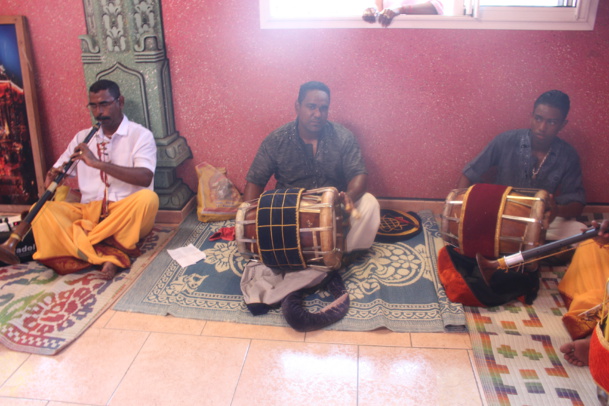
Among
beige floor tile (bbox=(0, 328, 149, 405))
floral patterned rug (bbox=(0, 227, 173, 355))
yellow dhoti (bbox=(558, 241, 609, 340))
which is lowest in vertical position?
beige floor tile (bbox=(0, 328, 149, 405))

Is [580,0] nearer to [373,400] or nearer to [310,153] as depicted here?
[310,153]

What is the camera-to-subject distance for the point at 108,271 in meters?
3.22

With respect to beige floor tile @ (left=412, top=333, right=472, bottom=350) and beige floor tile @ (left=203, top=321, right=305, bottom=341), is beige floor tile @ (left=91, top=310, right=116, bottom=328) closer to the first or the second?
beige floor tile @ (left=203, top=321, right=305, bottom=341)

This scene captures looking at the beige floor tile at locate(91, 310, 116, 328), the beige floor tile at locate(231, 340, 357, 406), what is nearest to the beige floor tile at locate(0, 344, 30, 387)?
the beige floor tile at locate(91, 310, 116, 328)

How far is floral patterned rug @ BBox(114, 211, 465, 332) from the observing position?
281cm

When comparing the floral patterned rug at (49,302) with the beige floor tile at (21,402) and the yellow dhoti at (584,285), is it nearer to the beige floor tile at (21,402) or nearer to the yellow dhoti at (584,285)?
the beige floor tile at (21,402)

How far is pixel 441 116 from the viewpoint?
3.82 metres

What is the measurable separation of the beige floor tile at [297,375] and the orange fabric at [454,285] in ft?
2.37

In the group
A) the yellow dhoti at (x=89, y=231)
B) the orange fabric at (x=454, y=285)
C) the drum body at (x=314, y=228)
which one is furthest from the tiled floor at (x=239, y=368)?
the yellow dhoti at (x=89, y=231)

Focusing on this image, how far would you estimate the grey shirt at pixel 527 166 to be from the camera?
11.2 feet

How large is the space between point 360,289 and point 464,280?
612 mm

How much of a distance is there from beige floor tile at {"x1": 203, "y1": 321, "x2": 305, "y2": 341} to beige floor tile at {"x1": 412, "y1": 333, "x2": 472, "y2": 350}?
2.00ft

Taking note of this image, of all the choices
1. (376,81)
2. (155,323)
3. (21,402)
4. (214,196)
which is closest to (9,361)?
(21,402)

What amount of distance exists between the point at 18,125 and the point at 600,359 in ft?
13.8
